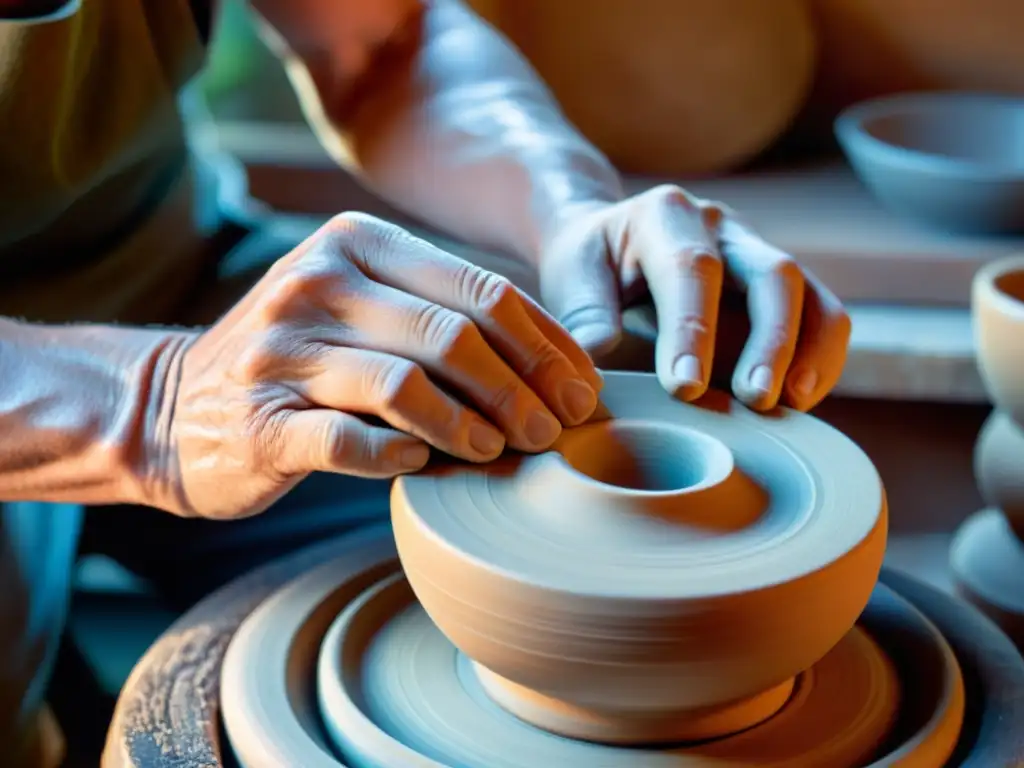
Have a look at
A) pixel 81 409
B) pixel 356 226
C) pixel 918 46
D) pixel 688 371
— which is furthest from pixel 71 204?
pixel 918 46

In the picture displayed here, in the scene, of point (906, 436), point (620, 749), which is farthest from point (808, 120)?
point (620, 749)

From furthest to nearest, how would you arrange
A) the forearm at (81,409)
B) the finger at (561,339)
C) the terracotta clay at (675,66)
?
1. the terracotta clay at (675,66)
2. the forearm at (81,409)
3. the finger at (561,339)

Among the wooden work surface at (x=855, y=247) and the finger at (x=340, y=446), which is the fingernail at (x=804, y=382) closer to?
the finger at (x=340, y=446)

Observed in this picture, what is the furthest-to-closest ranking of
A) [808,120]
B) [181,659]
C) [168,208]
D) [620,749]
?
[808,120], [168,208], [181,659], [620,749]

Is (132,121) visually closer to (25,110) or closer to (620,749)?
(25,110)

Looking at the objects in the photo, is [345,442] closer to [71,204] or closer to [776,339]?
[776,339]

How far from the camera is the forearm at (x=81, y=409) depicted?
103 cm

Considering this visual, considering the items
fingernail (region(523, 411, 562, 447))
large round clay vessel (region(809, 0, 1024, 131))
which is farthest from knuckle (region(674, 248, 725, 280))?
large round clay vessel (region(809, 0, 1024, 131))

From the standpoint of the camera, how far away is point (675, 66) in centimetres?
241

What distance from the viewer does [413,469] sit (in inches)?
37.1

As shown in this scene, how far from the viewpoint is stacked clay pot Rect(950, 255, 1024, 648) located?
1462 millimetres

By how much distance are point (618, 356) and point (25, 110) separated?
2.13 ft

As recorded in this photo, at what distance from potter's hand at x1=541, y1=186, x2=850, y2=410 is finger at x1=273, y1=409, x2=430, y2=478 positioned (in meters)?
0.23

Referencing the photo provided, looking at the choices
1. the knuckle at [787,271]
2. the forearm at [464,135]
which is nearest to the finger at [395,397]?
the knuckle at [787,271]
